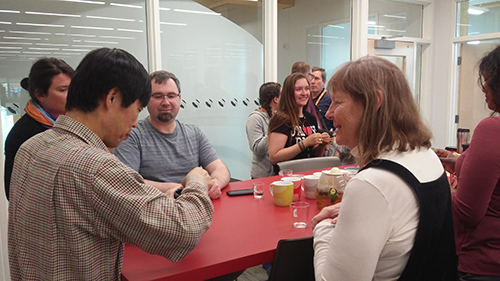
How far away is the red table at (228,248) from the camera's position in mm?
1168

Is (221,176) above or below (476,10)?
below

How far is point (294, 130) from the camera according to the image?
117 inches

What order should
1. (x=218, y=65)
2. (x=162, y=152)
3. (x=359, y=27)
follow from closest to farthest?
(x=162, y=152), (x=218, y=65), (x=359, y=27)

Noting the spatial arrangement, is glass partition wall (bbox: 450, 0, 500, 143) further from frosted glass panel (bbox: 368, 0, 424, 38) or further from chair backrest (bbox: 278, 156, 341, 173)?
chair backrest (bbox: 278, 156, 341, 173)

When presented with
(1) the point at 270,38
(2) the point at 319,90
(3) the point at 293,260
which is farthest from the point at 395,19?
(3) the point at 293,260

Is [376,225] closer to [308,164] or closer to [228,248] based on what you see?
[228,248]

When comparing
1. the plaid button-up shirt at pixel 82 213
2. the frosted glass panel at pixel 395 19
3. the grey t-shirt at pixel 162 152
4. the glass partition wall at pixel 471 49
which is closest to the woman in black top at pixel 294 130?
the grey t-shirt at pixel 162 152

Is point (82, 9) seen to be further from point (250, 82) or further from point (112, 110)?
point (112, 110)

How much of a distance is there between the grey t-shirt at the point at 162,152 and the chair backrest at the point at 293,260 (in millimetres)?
1280

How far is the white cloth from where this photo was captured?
944 mm

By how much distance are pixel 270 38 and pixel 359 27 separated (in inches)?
63.2

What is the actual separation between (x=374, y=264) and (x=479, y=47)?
629cm

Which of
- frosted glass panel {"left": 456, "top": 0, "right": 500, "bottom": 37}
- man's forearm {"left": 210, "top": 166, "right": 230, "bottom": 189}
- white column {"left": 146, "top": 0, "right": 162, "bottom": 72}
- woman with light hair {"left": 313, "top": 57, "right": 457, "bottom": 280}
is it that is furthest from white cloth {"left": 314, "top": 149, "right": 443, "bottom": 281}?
frosted glass panel {"left": 456, "top": 0, "right": 500, "bottom": 37}

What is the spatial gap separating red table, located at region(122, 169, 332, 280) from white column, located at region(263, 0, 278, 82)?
10.6 feet
